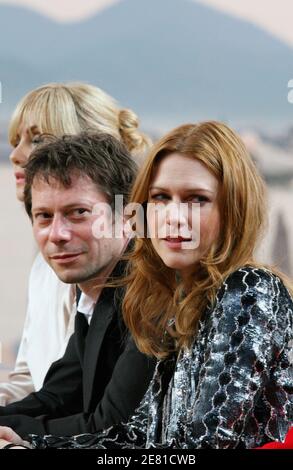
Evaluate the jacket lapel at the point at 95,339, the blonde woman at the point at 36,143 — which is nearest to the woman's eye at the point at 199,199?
the jacket lapel at the point at 95,339

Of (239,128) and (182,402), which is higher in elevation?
(239,128)

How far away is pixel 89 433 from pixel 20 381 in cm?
63

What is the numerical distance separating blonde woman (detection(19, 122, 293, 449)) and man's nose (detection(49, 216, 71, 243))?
0.87ft

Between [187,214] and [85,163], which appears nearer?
[187,214]

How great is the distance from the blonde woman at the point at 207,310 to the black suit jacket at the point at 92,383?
64 millimetres

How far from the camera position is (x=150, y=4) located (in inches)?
106

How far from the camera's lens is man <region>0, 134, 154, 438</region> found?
5.22ft

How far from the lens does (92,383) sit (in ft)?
5.22

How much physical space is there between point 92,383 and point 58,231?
10.8 inches

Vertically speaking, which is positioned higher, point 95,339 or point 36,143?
point 36,143

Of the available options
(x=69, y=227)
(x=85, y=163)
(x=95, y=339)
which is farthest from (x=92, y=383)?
(x=85, y=163)

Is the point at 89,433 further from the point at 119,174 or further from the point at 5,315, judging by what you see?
the point at 5,315

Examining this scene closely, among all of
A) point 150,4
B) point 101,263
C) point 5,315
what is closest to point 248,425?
point 101,263

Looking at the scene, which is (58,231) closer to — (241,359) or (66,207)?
(66,207)
